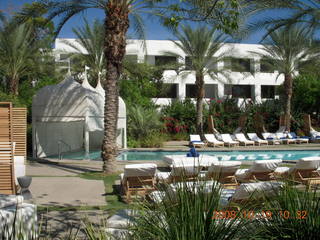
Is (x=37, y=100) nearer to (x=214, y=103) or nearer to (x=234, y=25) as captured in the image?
(x=234, y=25)

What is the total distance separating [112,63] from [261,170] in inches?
231

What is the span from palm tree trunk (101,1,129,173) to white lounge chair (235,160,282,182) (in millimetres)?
4476

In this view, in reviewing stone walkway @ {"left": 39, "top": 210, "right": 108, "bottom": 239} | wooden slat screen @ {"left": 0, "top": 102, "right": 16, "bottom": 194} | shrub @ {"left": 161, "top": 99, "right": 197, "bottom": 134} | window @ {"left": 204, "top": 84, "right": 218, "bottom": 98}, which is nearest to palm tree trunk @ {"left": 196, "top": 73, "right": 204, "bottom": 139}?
shrub @ {"left": 161, "top": 99, "right": 197, "bottom": 134}

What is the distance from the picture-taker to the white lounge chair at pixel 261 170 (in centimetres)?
884

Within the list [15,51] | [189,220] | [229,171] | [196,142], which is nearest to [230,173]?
[229,171]

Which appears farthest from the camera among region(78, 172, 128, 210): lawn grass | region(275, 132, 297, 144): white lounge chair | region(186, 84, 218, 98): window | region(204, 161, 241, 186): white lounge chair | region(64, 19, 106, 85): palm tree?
region(186, 84, 218, 98): window

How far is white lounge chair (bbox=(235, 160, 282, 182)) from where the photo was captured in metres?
8.84

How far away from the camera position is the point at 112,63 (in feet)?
38.7

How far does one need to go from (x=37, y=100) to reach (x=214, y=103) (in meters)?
16.4

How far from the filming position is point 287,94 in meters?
26.3

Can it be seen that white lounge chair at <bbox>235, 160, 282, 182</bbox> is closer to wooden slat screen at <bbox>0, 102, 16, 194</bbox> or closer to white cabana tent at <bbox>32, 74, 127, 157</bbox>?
wooden slat screen at <bbox>0, 102, 16, 194</bbox>

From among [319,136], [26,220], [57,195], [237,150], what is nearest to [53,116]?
→ [57,195]

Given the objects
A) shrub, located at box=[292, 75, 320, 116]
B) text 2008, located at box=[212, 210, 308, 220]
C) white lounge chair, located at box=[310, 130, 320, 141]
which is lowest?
white lounge chair, located at box=[310, 130, 320, 141]

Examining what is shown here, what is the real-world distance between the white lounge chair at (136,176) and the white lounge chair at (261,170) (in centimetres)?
251
